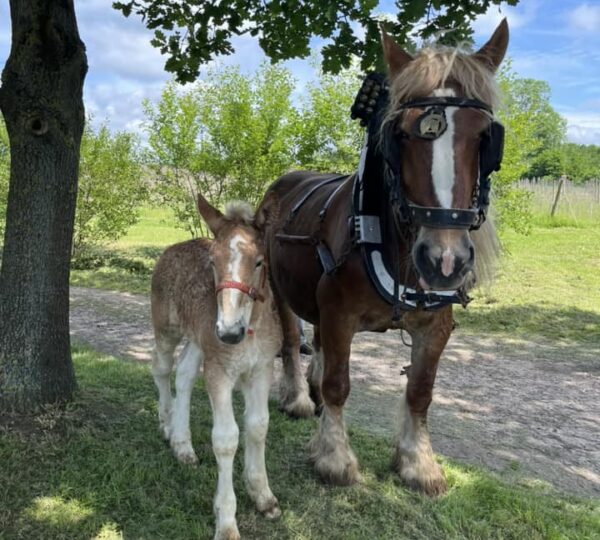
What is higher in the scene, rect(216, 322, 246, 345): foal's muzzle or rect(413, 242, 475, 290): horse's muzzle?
rect(413, 242, 475, 290): horse's muzzle

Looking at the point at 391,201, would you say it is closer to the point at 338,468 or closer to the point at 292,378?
the point at 338,468

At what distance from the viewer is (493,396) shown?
225 inches

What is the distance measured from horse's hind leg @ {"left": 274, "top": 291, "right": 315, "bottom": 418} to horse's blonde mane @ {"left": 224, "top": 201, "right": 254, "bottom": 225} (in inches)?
68.9

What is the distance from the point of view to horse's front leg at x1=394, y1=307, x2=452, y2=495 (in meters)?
3.34

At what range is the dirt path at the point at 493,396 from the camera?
4262 mm

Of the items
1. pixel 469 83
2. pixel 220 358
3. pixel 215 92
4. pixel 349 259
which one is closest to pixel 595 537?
pixel 349 259

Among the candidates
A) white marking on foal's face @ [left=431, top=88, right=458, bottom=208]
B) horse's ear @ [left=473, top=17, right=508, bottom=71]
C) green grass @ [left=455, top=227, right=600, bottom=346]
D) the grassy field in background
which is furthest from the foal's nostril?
green grass @ [left=455, top=227, right=600, bottom=346]

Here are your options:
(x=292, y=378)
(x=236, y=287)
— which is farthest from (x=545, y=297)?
(x=236, y=287)

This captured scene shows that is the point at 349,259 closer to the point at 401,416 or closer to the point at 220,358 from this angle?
the point at 220,358

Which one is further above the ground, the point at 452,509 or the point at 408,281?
Answer: the point at 408,281

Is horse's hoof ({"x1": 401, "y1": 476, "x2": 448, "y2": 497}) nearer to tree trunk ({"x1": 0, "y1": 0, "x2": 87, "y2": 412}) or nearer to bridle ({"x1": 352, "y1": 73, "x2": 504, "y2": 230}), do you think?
bridle ({"x1": 352, "y1": 73, "x2": 504, "y2": 230})

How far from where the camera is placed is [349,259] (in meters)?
3.22

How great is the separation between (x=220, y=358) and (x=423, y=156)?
1401 millimetres

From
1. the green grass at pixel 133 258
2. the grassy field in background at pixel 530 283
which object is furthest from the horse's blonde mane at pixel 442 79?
the green grass at pixel 133 258
